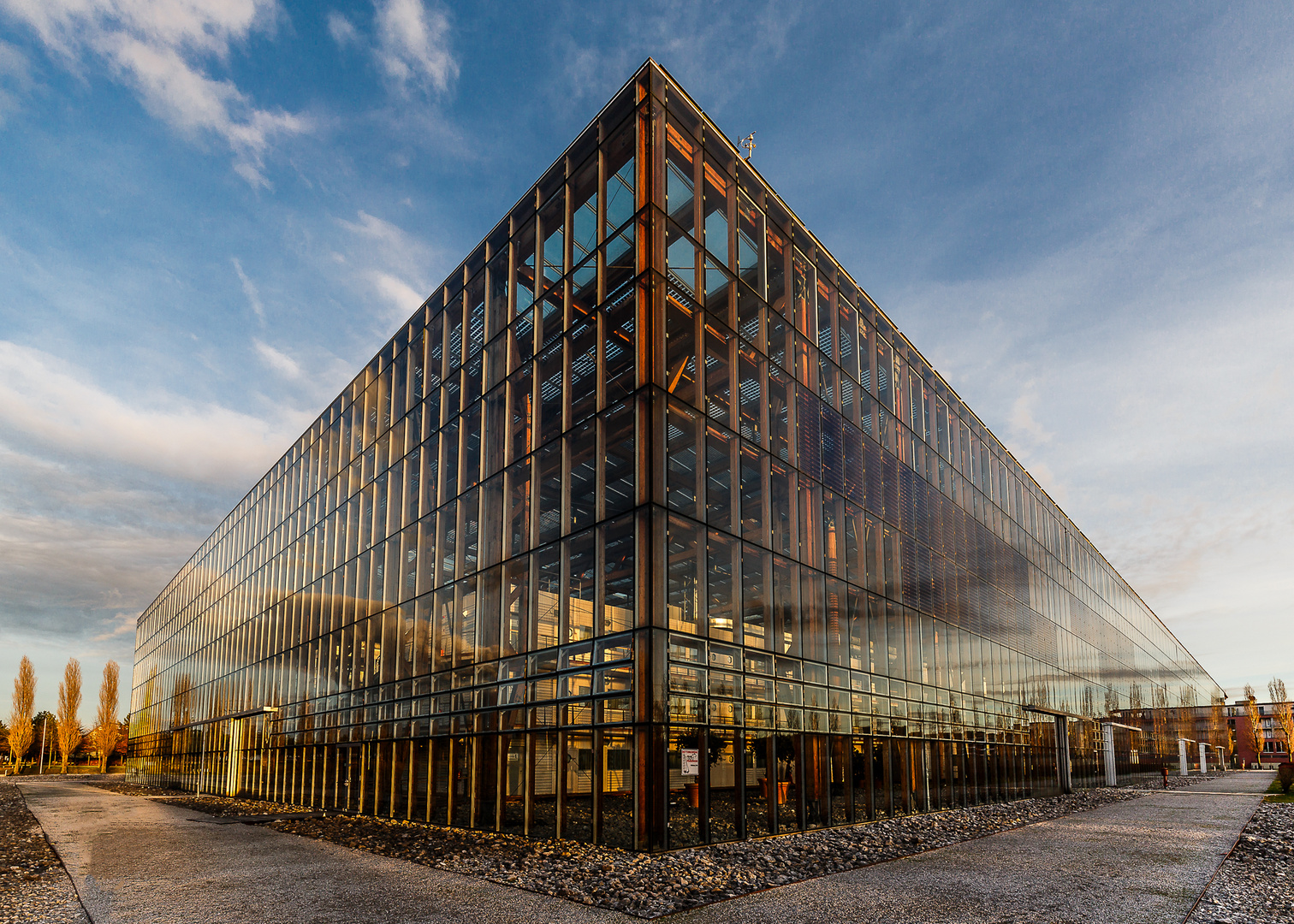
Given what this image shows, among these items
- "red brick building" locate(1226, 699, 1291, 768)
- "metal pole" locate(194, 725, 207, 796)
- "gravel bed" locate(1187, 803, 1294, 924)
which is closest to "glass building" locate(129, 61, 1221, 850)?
"gravel bed" locate(1187, 803, 1294, 924)

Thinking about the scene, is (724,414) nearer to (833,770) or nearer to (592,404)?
(592,404)

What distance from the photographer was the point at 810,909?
40.5 ft

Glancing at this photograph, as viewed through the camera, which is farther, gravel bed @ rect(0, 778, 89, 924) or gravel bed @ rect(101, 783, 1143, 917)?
gravel bed @ rect(101, 783, 1143, 917)

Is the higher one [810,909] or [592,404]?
[592,404]

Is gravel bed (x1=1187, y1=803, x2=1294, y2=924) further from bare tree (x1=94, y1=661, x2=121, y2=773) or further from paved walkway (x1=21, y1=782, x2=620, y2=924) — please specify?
bare tree (x1=94, y1=661, x2=121, y2=773)

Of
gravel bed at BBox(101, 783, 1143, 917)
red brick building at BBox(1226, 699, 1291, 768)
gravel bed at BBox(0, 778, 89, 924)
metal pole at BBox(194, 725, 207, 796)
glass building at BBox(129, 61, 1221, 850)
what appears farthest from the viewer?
red brick building at BBox(1226, 699, 1291, 768)

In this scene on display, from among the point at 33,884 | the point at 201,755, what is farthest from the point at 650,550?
the point at 201,755

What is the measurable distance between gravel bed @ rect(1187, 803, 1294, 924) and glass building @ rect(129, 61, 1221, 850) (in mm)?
9408

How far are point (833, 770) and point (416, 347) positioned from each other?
74.0 ft

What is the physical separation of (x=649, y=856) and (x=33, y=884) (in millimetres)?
11266

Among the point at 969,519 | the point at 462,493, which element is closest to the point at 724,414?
the point at 462,493

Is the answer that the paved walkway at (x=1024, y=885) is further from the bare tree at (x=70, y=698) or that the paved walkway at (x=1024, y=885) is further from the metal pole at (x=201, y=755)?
the bare tree at (x=70, y=698)

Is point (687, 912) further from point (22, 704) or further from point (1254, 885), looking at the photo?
point (22, 704)

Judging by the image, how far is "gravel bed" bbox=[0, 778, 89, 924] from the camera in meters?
12.3
